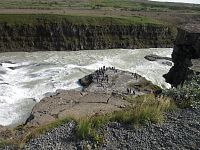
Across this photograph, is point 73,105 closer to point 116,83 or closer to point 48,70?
point 116,83

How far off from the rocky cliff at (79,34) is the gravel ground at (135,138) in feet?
143

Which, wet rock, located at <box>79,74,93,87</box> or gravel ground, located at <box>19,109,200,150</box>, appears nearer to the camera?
gravel ground, located at <box>19,109,200,150</box>

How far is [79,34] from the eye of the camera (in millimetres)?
59906

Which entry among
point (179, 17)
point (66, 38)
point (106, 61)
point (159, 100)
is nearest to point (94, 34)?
point (66, 38)

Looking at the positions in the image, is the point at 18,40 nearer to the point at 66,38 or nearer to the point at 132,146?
the point at 66,38

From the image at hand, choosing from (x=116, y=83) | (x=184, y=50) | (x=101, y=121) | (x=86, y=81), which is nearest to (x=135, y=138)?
(x=101, y=121)

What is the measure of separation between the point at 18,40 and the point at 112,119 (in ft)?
148

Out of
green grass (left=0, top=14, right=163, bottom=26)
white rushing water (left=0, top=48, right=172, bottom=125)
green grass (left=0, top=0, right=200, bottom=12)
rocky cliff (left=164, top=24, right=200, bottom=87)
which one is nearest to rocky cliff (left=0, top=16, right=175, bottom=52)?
green grass (left=0, top=14, right=163, bottom=26)

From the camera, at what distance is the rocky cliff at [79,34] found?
56.6 meters

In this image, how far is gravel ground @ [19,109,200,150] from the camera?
41.2ft

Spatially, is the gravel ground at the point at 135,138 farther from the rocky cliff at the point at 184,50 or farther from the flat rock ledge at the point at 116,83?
the rocky cliff at the point at 184,50

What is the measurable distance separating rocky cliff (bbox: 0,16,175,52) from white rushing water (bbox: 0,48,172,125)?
7.36 ft

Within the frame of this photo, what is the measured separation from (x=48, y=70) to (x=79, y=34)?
17743mm

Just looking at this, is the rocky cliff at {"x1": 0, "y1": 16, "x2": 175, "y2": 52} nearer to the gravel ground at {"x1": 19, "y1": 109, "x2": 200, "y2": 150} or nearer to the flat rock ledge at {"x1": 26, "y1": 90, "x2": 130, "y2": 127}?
the flat rock ledge at {"x1": 26, "y1": 90, "x2": 130, "y2": 127}
